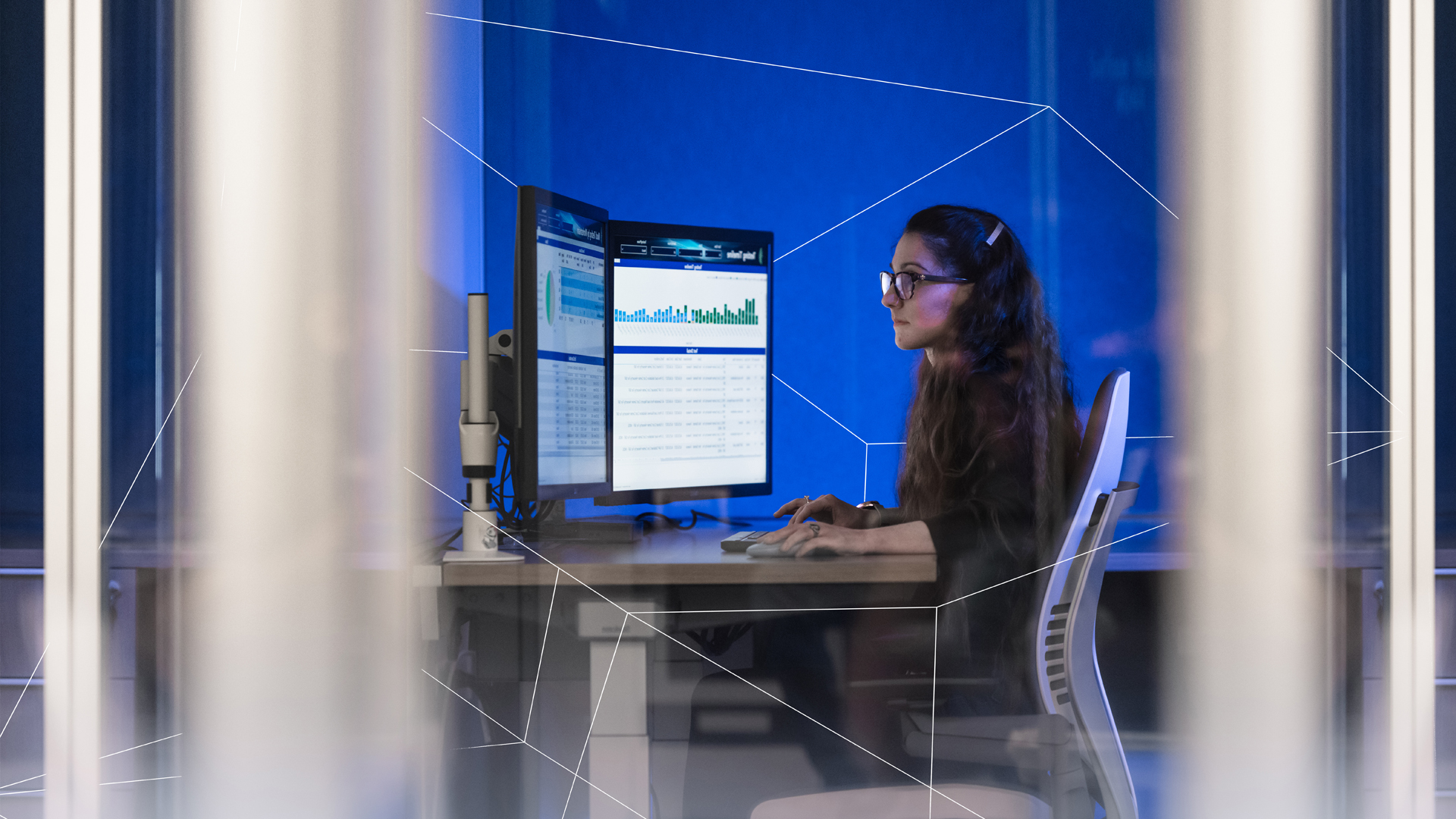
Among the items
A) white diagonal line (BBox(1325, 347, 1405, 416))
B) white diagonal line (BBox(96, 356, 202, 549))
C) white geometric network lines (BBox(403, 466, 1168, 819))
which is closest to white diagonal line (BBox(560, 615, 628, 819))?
white geometric network lines (BBox(403, 466, 1168, 819))

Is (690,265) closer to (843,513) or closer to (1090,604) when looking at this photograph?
(843,513)

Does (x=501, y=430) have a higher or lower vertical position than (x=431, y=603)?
higher

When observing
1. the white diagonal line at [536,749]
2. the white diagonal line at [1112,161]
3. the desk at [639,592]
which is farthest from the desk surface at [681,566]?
the white diagonal line at [1112,161]

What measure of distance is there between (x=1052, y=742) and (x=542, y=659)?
581 millimetres

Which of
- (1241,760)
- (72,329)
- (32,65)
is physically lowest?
(1241,760)

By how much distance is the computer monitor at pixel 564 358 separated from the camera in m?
0.79

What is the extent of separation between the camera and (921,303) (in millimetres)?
786

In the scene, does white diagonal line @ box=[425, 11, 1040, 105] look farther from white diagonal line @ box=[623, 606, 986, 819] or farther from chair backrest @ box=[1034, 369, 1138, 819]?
white diagonal line @ box=[623, 606, 986, 819]

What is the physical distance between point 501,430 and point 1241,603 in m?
0.85

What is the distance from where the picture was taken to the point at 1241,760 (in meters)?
0.81

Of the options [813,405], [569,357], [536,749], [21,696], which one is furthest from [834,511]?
[21,696]

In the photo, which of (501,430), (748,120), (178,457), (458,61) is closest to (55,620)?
(178,457)

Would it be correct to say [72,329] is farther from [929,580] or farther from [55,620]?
[929,580]

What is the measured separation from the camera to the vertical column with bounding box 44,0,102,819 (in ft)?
2.63
